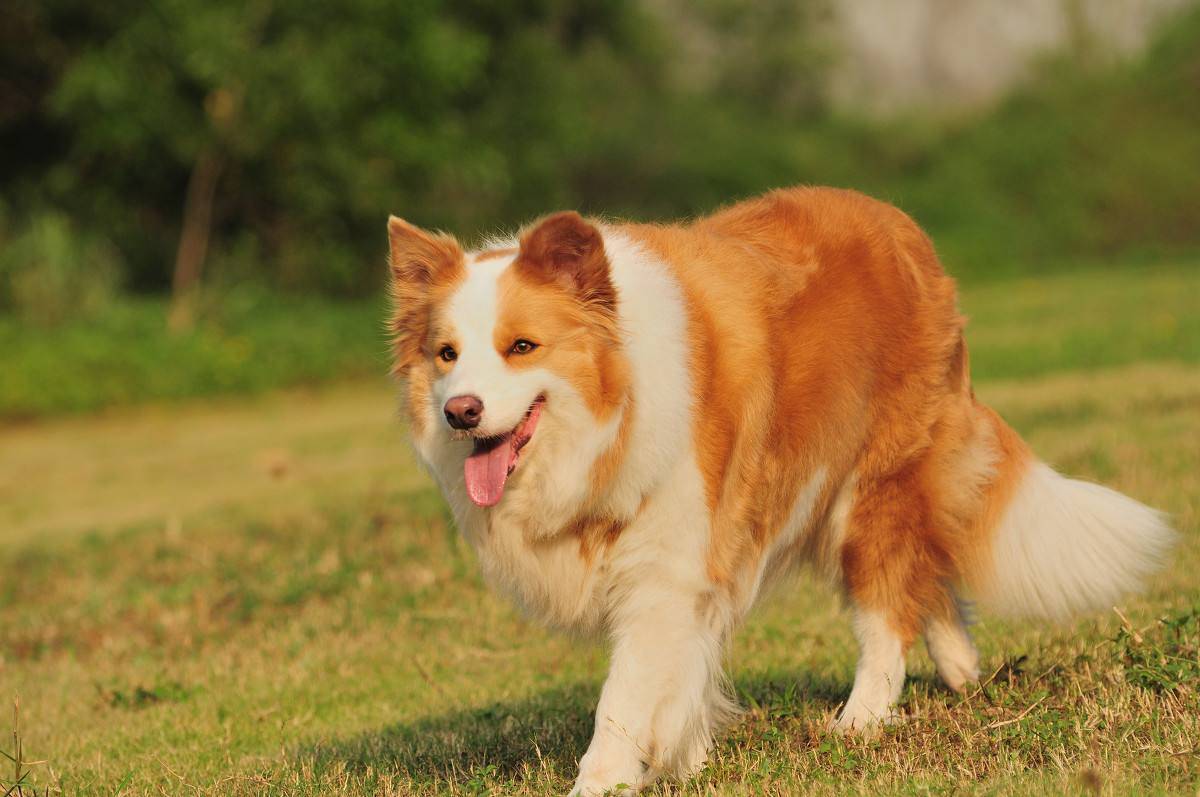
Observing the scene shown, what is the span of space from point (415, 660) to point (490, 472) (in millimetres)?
2697

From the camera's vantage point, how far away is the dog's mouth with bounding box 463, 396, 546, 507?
416 centimetres

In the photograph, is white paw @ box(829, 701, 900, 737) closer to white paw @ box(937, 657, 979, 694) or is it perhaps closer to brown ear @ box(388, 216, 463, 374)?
white paw @ box(937, 657, 979, 694)

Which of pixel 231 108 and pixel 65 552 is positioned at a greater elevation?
pixel 231 108

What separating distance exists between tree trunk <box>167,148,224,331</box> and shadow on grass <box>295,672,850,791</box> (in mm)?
16842

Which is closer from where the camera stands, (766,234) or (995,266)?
(766,234)

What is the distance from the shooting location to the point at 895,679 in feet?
16.3

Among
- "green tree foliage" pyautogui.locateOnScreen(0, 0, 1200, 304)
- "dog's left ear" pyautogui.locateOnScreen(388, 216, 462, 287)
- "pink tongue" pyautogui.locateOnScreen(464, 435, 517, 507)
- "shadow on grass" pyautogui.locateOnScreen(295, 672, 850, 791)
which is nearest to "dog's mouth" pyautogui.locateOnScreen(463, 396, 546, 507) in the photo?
"pink tongue" pyautogui.locateOnScreen(464, 435, 517, 507)

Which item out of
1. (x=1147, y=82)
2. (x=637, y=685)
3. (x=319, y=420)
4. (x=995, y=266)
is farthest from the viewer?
(x=1147, y=82)

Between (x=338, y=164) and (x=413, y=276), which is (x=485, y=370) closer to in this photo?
(x=413, y=276)

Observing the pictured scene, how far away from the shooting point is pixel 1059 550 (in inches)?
201

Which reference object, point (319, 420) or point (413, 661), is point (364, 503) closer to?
point (413, 661)

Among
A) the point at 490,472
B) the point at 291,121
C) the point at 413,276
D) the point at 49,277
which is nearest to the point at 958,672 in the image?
the point at 490,472

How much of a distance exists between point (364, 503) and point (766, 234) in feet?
19.9

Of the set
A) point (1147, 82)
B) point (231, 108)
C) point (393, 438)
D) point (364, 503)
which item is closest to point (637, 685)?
point (364, 503)
